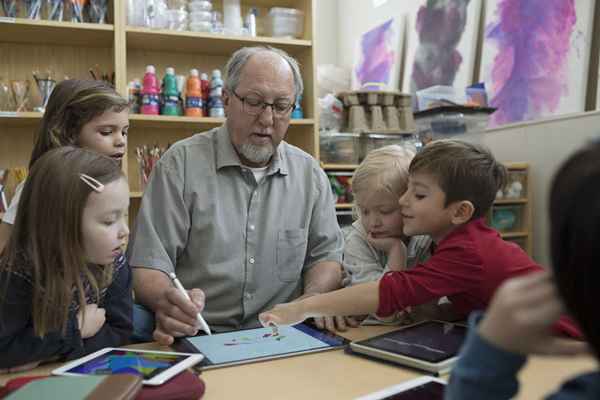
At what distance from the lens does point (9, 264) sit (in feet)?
3.18

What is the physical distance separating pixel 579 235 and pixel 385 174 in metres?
0.98

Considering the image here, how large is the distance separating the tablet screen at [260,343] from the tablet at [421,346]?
81 millimetres

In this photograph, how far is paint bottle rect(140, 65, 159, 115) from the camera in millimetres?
2773

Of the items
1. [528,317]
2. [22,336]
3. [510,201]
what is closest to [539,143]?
[510,201]

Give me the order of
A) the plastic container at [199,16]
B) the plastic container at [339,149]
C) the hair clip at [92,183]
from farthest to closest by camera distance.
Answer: the plastic container at [339,149]
the plastic container at [199,16]
the hair clip at [92,183]

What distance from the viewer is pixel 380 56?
425 centimetres

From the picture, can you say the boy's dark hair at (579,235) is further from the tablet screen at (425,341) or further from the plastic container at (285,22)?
the plastic container at (285,22)

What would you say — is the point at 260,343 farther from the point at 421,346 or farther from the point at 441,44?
the point at 441,44

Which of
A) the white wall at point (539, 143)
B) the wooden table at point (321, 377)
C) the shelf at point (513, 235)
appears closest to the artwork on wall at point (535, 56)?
the white wall at point (539, 143)

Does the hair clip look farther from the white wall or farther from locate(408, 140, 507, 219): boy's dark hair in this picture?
the white wall

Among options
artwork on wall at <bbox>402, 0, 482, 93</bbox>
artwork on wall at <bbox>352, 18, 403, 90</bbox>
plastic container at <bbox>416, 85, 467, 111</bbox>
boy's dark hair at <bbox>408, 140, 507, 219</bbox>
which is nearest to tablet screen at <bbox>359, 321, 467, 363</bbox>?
boy's dark hair at <bbox>408, 140, 507, 219</bbox>

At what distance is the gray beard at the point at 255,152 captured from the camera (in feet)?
5.41

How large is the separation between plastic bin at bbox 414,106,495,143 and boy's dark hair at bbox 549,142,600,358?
114 inches

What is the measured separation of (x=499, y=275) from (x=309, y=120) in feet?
6.76
